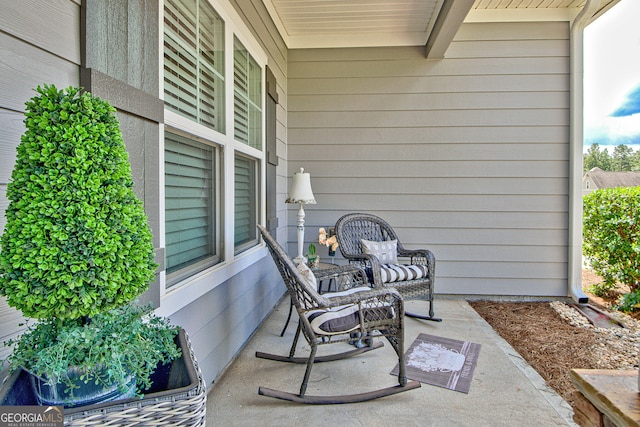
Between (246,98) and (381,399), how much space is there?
2280 mm

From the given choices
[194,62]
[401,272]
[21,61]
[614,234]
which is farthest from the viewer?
[614,234]

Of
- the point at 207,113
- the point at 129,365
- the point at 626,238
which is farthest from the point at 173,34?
the point at 626,238

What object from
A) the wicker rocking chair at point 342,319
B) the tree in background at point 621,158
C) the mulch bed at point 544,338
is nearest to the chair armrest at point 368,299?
the wicker rocking chair at point 342,319

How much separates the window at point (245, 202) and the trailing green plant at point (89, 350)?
5.64ft

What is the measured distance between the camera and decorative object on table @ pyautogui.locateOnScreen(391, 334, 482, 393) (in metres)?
2.21

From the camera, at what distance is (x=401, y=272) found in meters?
3.16

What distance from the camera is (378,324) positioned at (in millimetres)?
2016

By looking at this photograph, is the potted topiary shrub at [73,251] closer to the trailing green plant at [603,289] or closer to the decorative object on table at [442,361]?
the decorative object on table at [442,361]

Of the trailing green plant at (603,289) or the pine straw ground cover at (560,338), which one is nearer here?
the pine straw ground cover at (560,338)

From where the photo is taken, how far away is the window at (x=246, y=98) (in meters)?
2.55

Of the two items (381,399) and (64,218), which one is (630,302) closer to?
(381,399)

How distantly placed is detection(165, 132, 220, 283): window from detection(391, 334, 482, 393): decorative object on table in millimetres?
1435

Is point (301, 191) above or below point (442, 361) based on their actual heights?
above

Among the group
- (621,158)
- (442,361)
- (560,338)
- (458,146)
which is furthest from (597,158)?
(442,361)
